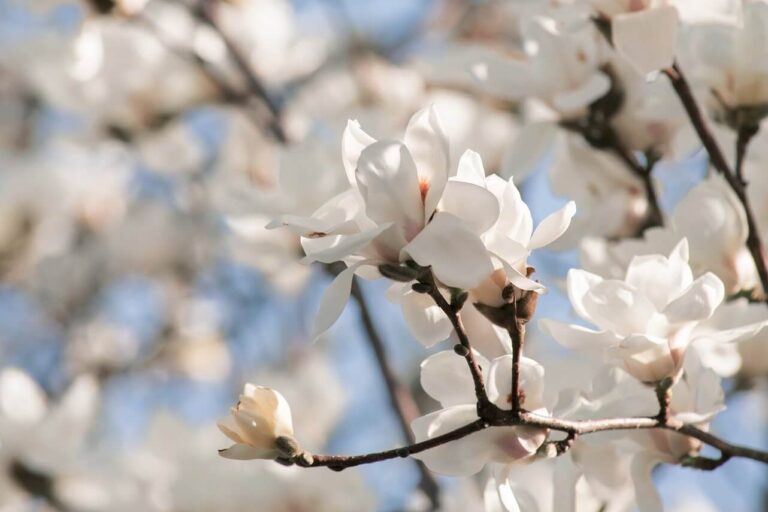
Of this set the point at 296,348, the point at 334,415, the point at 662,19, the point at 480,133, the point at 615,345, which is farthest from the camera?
the point at 296,348

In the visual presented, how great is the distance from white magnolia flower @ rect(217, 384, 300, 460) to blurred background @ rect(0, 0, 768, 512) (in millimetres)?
484

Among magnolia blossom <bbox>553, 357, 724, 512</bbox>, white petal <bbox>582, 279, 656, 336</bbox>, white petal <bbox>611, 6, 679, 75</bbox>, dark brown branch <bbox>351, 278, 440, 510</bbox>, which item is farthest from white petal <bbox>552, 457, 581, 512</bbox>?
dark brown branch <bbox>351, 278, 440, 510</bbox>

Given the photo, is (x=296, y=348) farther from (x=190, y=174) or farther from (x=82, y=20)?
(x=82, y=20)

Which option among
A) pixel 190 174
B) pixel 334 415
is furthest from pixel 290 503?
pixel 190 174

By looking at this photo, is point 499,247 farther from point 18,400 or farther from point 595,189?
point 18,400

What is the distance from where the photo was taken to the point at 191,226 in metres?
2.62

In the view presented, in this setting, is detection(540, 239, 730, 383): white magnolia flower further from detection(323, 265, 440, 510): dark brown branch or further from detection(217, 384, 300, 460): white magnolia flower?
detection(323, 265, 440, 510): dark brown branch

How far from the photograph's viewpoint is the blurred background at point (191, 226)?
1.48 m

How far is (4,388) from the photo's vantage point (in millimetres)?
1497

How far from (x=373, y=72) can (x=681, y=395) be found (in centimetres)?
165

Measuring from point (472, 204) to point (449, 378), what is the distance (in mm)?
133

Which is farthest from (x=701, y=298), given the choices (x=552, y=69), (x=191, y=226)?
(x=191, y=226)

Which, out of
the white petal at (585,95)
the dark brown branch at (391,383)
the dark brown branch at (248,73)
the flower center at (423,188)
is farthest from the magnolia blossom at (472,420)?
the dark brown branch at (248,73)

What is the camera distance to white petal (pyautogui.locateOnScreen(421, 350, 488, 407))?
2.42ft
